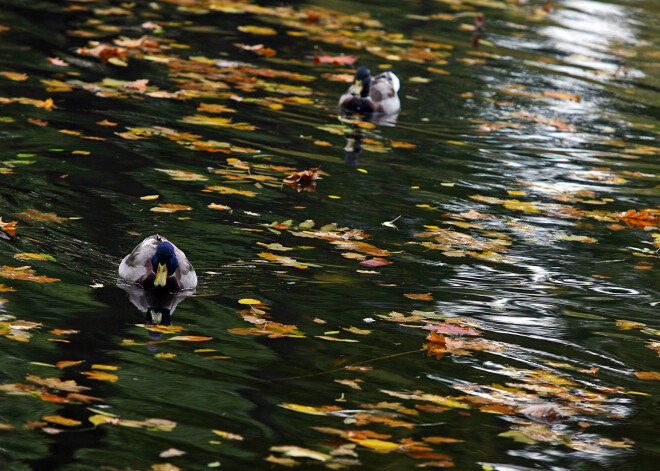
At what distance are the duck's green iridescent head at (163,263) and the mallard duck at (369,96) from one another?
6079mm

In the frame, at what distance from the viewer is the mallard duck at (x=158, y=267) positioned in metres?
7.02

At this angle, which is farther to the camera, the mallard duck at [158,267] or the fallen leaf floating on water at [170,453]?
the mallard duck at [158,267]

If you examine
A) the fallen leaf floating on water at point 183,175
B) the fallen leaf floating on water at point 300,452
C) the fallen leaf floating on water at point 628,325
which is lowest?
the fallen leaf floating on water at point 628,325

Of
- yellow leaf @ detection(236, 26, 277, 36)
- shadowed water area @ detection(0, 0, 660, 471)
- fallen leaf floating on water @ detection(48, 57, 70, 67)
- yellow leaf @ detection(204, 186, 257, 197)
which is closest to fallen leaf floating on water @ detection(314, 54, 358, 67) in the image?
shadowed water area @ detection(0, 0, 660, 471)

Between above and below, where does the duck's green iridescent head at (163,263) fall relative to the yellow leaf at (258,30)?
below

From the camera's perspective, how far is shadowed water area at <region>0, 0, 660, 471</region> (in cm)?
539

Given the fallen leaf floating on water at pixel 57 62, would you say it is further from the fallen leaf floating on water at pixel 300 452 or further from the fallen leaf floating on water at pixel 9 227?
the fallen leaf floating on water at pixel 300 452

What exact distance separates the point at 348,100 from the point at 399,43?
165 inches

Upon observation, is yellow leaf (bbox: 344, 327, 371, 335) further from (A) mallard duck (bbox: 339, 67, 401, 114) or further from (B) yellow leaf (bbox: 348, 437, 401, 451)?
(A) mallard duck (bbox: 339, 67, 401, 114)

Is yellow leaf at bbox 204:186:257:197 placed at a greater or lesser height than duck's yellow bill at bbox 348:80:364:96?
lesser

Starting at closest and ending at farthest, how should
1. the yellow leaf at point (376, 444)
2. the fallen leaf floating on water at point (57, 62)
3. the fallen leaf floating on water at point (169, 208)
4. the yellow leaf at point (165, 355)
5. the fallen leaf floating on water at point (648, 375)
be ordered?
the yellow leaf at point (376, 444) → the yellow leaf at point (165, 355) → the fallen leaf floating on water at point (648, 375) → the fallen leaf floating on water at point (169, 208) → the fallen leaf floating on water at point (57, 62)

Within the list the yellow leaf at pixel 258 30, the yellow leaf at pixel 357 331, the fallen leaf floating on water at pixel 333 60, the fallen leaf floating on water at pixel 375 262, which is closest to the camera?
the yellow leaf at pixel 357 331

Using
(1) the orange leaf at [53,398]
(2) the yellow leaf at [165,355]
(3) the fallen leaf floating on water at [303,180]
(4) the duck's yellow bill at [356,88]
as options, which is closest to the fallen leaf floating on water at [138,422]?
(1) the orange leaf at [53,398]

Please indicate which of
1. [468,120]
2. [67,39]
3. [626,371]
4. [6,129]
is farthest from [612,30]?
[626,371]
